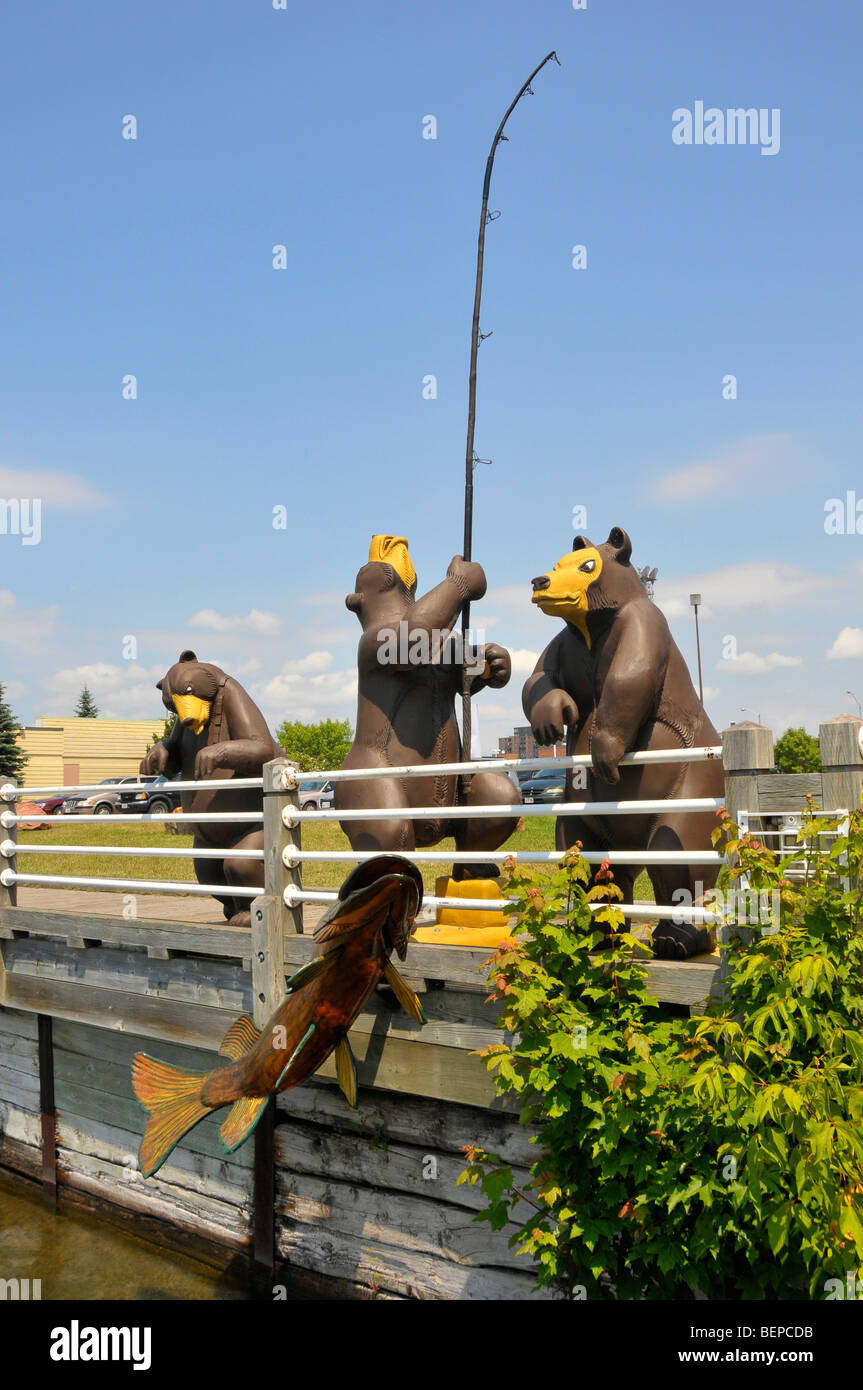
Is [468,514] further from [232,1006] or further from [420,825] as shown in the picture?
[232,1006]

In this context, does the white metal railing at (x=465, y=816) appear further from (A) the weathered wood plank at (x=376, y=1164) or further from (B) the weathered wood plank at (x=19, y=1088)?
(B) the weathered wood plank at (x=19, y=1088)

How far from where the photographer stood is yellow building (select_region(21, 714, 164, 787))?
152ft

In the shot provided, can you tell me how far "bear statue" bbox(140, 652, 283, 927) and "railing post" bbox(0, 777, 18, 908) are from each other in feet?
2.60

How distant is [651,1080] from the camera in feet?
9.62

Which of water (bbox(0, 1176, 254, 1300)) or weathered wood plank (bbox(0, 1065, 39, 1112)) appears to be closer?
water (bbox(0, 1176, 254, 1300))

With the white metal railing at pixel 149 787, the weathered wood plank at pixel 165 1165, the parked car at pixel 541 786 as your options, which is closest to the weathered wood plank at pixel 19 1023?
the weathered wood plank at pixel 165 1165

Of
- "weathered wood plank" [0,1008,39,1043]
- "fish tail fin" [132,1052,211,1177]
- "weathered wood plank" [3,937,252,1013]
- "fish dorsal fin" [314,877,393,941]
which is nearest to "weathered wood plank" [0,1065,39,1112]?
"weathered wood plank" [0,1008,39,1043]

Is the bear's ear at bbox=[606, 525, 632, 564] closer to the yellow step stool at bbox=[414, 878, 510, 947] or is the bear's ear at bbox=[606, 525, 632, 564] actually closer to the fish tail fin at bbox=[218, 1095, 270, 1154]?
the yellow step stool at bbox=[414, 878, 510, 947]

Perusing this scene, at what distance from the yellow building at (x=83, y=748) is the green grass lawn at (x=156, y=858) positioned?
22.8 m

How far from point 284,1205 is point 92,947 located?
170 cm

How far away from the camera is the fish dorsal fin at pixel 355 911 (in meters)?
3.36

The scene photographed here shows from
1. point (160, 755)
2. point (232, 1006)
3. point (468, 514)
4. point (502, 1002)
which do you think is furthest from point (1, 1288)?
point (468, 514)

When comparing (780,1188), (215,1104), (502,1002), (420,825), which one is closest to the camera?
(780,1188)

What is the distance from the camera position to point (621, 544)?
13.7ft
